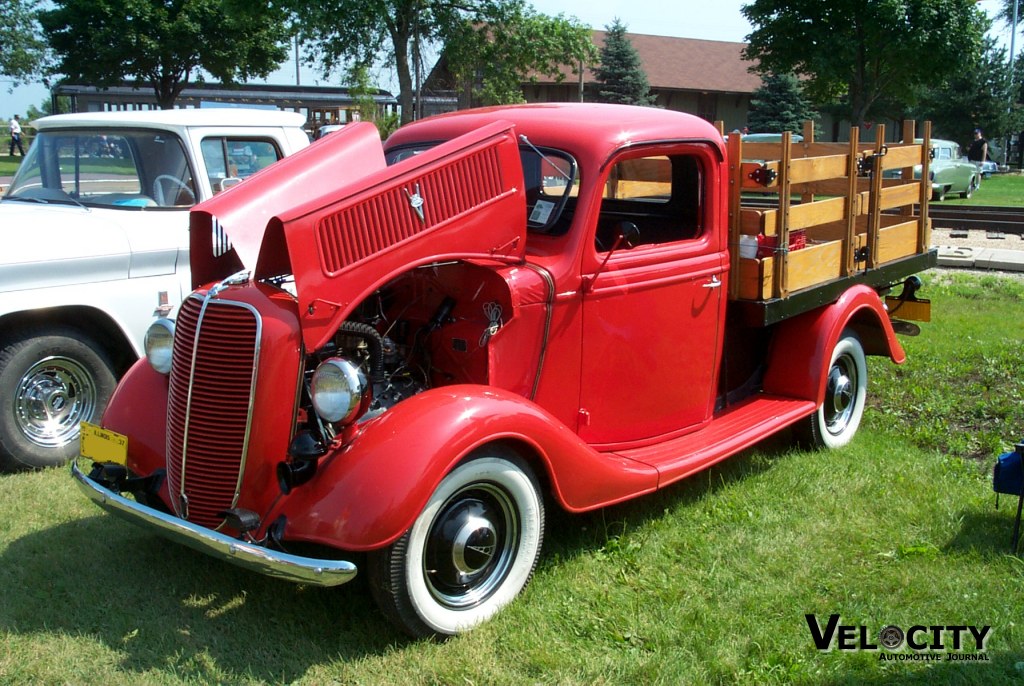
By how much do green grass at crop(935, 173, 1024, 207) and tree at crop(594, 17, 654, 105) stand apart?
479 inches

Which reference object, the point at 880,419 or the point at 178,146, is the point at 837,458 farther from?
the point at 178,146

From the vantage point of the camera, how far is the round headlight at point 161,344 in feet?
12.4

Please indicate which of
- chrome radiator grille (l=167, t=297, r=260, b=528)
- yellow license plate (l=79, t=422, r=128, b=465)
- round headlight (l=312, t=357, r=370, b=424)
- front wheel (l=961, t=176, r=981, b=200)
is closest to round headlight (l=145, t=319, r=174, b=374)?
yellow license plate (l=79, t=422, r=128, b=465)

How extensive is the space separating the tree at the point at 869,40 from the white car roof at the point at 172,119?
2246 centimetres

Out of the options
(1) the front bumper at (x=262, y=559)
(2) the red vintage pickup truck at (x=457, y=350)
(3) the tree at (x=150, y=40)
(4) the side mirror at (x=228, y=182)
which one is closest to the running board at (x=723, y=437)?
(2) the red vintage pickup truck at (x=457, y=350)

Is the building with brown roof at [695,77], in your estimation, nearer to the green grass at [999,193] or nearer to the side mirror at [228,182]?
the green grass at [999,193]

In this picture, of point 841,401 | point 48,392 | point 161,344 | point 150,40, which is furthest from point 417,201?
point 150,40

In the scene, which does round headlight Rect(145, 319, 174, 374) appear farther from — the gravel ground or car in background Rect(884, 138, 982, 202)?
car in background Rect(884, 138, 982, 202)

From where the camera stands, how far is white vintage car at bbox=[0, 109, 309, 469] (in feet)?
16.3

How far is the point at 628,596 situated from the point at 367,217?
5.89 feet

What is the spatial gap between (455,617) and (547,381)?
1066mm

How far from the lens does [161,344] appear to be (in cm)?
379

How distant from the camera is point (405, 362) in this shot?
373cm

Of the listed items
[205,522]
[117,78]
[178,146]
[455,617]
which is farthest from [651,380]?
[117,78]
